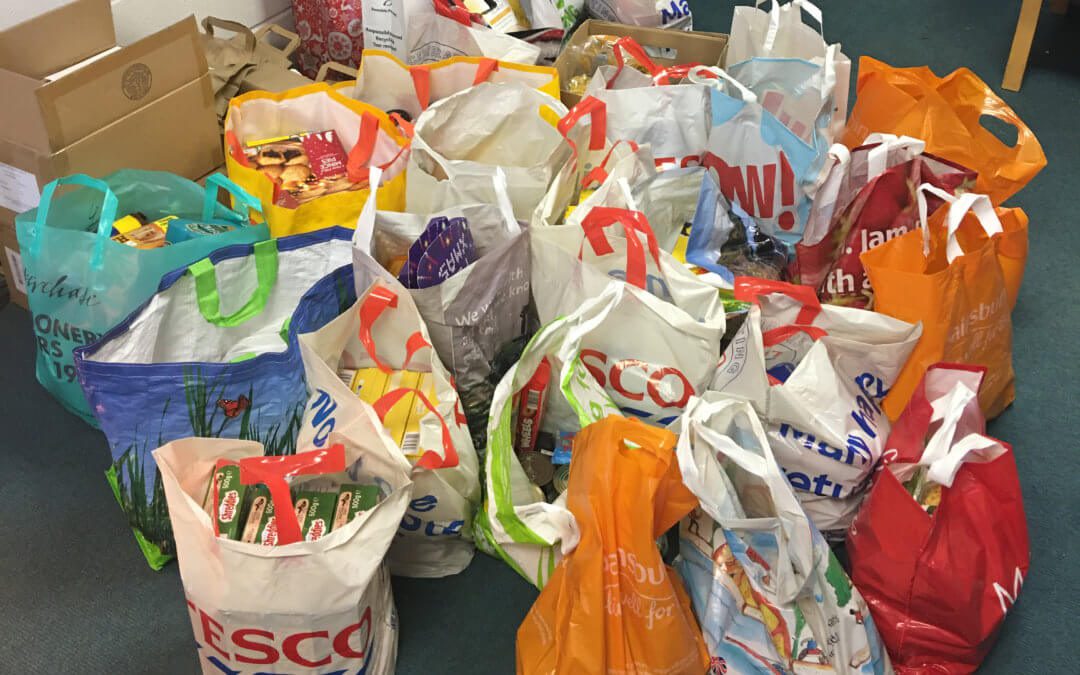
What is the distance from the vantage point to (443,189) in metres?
1.73

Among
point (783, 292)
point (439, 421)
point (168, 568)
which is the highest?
point (783, 292)

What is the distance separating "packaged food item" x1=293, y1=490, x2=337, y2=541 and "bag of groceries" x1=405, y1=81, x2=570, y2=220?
656 mm

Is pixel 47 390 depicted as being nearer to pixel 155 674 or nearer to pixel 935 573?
pixel 155 674

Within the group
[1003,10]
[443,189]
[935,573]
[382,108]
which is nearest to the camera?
[935,573]

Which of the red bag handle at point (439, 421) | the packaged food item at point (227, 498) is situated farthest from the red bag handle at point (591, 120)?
the packaged food item at point (227, 498)

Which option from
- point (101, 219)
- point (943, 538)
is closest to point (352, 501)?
point (101, 219)

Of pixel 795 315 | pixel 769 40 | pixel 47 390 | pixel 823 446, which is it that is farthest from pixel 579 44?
pixel 47 390

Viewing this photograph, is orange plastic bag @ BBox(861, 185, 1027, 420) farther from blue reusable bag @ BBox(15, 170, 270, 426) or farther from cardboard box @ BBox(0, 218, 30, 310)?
cardboard box @ BBox(0, 218, 30, 310)

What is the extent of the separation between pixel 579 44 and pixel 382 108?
555 millimetres

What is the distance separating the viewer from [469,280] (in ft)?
4.90

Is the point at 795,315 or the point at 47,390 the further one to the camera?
the point at 47,390

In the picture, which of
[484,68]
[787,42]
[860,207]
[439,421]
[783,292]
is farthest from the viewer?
[787,42]

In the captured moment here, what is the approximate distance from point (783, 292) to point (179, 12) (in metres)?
1.72

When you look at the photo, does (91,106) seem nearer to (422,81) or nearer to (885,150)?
(422,81)
